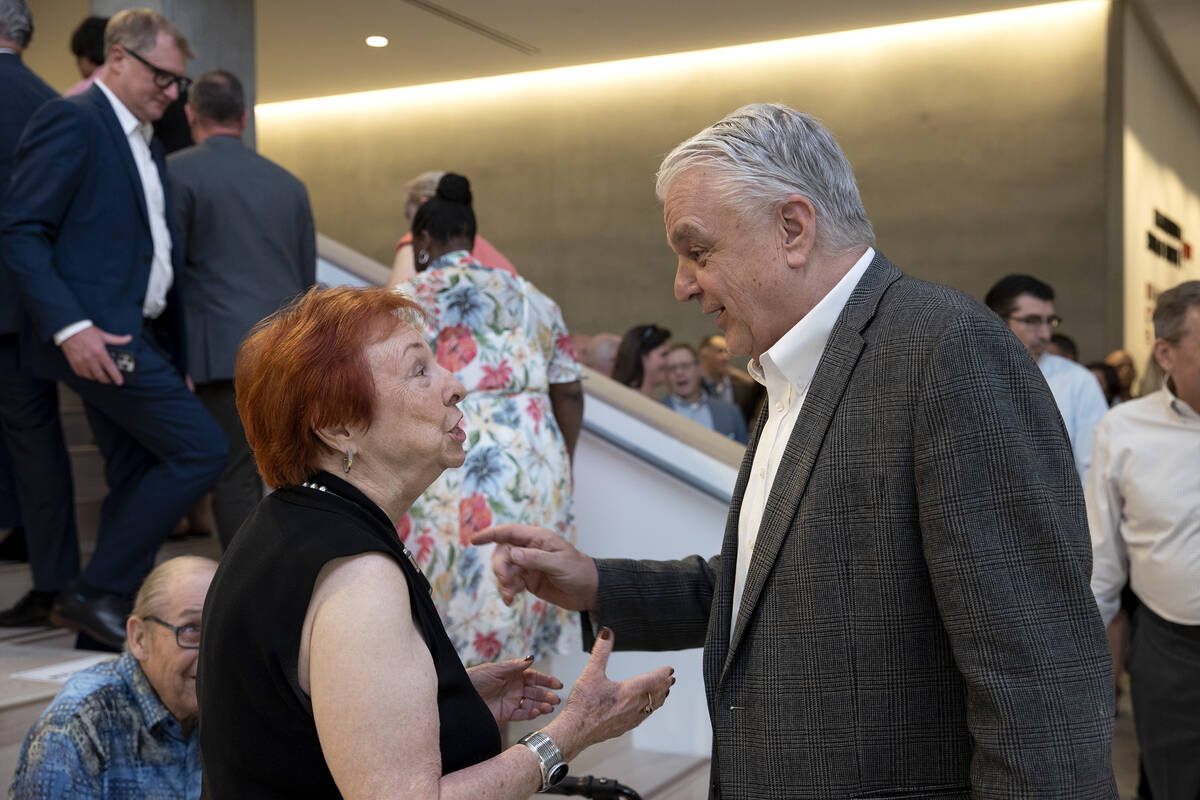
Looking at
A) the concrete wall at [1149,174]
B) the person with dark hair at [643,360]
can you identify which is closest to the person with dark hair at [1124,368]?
the concrete wall at [1149,174]

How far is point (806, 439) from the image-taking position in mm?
1501

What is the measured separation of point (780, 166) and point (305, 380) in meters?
0.68

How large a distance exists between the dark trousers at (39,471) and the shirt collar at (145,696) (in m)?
1.47

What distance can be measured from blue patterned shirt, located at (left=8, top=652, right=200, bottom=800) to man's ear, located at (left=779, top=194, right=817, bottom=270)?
1.41m

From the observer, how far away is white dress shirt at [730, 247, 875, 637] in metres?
1.59

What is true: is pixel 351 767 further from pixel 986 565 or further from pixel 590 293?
A: pixel 590 293

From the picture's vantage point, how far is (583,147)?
12.0m

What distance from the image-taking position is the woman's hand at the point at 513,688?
1.84m

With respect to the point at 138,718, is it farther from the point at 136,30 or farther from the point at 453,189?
the point at 136,30

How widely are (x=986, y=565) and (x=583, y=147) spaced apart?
11.0 meters

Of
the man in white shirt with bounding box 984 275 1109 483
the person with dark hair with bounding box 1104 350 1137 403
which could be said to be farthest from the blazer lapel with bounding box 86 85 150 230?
the person with dark hair with bounding box 1104 350 1137 403

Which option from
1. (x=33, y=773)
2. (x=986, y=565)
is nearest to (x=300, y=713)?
(x=986, y=565)

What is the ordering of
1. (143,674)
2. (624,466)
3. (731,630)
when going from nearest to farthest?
1. (731,630)
2. (143,674)
3. (624,466)

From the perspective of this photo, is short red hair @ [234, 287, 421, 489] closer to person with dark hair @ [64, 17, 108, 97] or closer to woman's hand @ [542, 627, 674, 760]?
woman's hand @ [542, 627, 674, 760]
